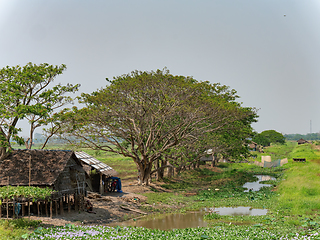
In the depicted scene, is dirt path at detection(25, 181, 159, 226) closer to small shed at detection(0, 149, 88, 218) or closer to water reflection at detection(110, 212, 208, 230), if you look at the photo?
small shed at detection(0, 149, 88, 218)

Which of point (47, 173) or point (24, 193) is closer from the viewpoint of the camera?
point (24, 193)

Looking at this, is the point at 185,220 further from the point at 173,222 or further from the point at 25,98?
the point at 25,98

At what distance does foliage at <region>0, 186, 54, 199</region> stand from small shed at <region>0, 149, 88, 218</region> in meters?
0.90

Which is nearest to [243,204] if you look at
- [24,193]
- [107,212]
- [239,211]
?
[239,211]

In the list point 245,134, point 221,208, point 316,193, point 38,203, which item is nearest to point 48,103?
point 38,203

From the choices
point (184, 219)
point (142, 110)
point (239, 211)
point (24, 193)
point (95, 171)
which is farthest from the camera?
point (142, 110)

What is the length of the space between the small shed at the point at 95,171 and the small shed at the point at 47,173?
434 cm

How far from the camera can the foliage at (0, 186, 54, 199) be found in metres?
15.8

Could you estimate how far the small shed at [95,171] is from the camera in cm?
2527

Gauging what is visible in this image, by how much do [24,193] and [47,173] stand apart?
2816mm

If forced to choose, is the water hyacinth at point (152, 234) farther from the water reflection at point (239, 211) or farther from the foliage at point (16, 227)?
the water reflection at point (239, 211)

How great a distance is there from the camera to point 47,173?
1866 cm

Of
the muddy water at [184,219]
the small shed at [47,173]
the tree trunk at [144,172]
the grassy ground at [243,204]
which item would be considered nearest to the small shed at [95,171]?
the small shed at [47,173]

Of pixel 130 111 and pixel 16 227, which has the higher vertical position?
pixel 130 111
